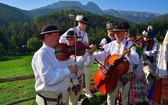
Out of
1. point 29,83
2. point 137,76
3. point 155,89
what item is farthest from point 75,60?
point 29,83

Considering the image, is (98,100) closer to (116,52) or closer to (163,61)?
(116,52)

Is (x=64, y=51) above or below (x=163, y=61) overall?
above

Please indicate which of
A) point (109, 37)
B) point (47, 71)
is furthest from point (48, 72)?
point (109, 37)

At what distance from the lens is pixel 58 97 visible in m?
5.62

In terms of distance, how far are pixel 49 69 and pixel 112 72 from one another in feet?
8.90

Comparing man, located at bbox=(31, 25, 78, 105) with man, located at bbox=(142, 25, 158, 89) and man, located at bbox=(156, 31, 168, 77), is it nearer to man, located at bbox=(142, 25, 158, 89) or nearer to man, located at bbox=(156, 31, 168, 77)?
man, located at bbox=(156, 31, 168, 77)

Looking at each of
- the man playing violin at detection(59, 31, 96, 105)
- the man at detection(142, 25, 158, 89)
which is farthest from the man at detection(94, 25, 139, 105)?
the man at detection(142, 25, 158, 89)

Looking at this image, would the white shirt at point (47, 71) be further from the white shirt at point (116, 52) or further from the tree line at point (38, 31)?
the tree line at point (38, 31)

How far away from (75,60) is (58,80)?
53.3 inches

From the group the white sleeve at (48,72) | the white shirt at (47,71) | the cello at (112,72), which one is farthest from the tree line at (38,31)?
the white sleeve at (48,72)

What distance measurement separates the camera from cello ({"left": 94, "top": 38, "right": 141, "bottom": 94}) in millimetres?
7406

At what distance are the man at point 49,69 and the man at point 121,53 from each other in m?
2.46

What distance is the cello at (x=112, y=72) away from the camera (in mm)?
7406

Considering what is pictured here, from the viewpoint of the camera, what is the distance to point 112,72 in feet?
24.6
